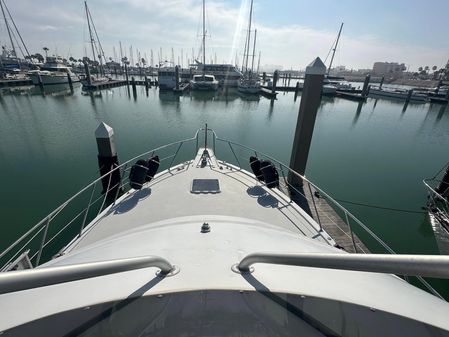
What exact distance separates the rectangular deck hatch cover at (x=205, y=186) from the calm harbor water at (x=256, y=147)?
5.73m

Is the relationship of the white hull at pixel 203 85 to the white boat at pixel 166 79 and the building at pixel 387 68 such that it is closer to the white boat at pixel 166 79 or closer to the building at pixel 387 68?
the white boat at pixel 166 79

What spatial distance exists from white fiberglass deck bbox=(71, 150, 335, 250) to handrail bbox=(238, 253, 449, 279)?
2.68 metres

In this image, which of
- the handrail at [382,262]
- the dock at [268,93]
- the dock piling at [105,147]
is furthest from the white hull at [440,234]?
the dock at [268,93]

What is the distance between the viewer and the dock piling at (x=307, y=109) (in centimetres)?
770

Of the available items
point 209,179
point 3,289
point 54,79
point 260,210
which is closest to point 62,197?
point 209,179

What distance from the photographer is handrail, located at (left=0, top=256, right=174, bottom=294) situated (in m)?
0.81

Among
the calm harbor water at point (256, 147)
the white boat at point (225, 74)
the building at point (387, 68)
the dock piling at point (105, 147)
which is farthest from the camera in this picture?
the building at point (387, 68)

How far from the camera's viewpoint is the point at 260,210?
491 centimetres

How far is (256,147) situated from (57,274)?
16.4 m

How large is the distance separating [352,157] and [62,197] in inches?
661

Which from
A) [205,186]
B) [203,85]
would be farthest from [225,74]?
[205,186]

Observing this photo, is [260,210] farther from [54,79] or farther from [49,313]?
[54,79]

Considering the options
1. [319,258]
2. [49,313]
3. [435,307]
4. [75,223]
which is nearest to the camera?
[319,258]

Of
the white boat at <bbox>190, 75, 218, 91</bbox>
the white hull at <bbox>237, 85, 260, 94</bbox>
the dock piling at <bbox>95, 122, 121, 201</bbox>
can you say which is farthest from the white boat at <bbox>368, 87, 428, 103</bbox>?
the dock piling at <bbox>95, 122, 121, 201</bbox>
